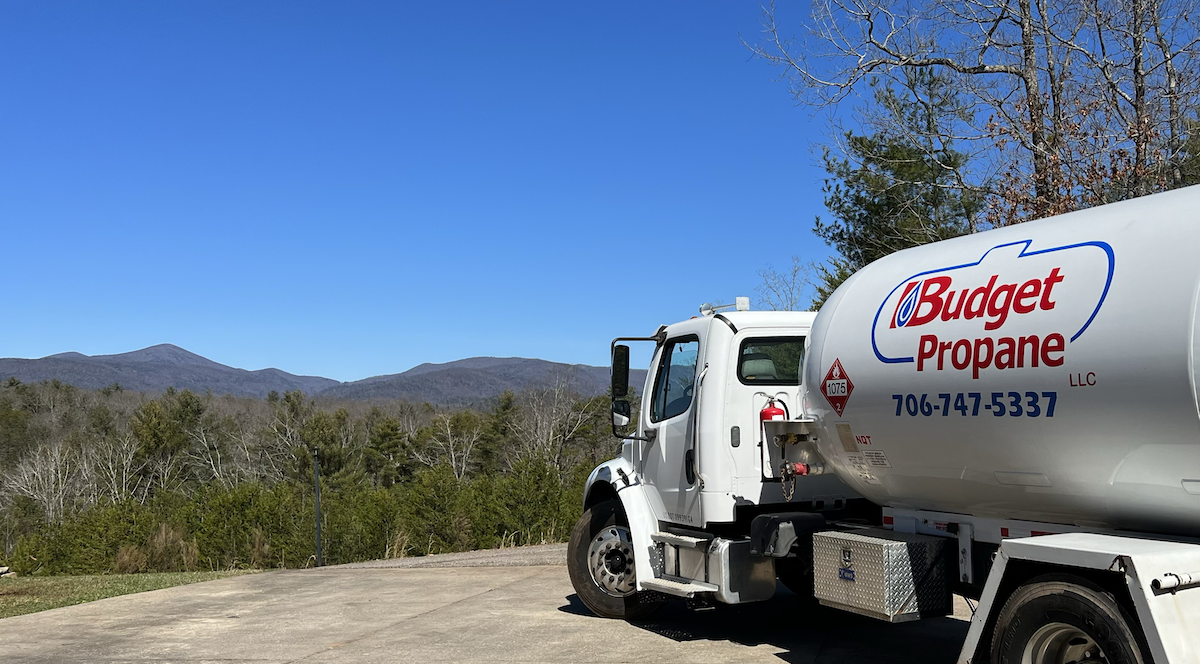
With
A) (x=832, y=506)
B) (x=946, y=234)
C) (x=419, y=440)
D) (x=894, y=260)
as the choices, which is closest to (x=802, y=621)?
Answer: (x=832, y=506)

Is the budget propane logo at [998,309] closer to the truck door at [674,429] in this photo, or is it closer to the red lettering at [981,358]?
the red lettering at [981,358]

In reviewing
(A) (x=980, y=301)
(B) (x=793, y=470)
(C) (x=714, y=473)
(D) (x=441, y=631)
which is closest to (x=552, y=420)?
(D) (x=441, y=631)

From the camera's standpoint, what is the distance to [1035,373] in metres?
5.15

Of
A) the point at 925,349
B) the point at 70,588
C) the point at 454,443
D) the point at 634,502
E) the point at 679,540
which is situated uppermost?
the point at 454,443

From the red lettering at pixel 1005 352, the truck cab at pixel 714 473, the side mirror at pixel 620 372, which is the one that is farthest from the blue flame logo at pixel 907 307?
the side mirror at pixel 620 372

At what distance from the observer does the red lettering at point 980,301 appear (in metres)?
5.52

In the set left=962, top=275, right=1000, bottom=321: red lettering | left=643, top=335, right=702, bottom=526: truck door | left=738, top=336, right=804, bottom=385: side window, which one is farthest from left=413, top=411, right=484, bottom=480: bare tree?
left=962, top=275, right=1000, bottom=321: red lettering

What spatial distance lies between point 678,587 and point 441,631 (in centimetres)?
251

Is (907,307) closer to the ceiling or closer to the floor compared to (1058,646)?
closer to the ceiling

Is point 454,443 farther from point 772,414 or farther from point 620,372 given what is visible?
point 772,414

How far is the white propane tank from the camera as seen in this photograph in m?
4.63

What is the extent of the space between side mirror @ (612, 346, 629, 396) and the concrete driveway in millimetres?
2047

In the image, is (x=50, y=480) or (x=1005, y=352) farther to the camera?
(x=50, y=480)

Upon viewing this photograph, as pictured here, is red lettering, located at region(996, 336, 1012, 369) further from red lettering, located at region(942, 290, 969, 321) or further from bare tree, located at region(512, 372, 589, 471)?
bare tree, located at region(512, 372, 589, 471)
